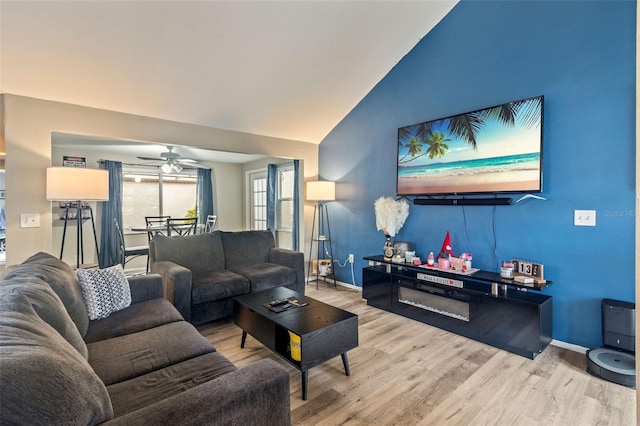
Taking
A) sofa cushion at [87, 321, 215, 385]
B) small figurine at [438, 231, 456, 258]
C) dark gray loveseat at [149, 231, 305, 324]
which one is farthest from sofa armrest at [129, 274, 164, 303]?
small figurine at [438, 231, 456, 258]

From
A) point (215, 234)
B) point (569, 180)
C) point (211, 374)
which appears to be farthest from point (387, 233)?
point (211, 374)

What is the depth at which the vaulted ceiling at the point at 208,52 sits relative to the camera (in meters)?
2.49

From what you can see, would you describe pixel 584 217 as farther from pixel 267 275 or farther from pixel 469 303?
pixel 267 275

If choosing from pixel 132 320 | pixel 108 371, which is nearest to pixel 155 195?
pixel 132 320

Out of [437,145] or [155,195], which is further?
[155,195]

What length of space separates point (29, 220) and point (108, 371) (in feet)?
7.50

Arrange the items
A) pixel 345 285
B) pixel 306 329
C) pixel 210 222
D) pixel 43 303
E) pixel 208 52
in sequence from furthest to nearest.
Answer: pixel 210 222 < pixel 345 285 < pixel 208 52 < pixel 306 329 < pixel 43 303

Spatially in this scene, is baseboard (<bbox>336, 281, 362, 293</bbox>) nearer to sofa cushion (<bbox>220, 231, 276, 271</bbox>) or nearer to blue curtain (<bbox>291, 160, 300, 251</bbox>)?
blue curtain (<bbox>291, 160, 300, 251</bbox>)

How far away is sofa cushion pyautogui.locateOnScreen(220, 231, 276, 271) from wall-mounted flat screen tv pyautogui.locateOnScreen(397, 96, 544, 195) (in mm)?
1872

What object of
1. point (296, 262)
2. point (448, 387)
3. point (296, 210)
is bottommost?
point (448, 387)

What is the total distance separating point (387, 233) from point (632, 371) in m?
2.28

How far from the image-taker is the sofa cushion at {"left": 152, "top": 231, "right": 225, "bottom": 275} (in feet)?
11.1

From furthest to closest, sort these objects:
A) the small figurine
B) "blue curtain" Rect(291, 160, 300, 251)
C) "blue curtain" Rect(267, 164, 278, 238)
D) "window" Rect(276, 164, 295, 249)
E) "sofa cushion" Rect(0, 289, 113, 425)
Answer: "blue curtain" Rect(267, 164, 278, 238) → "window" Rect(276, 164, 295, 249) → "blue curtain" Rect(291, 160, 300, 251) → the small figurine → "sofa cushion" Rect(0, 289, 113, 425)

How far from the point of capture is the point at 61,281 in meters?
1.78
